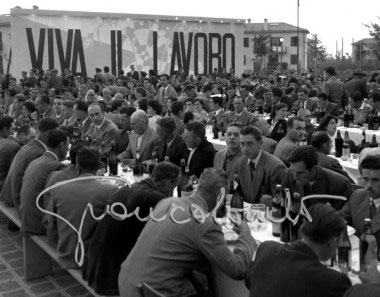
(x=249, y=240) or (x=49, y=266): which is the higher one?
(x=249, y=240)

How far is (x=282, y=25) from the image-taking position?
7731cm

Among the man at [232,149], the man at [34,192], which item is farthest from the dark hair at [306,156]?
the man at [34,192]

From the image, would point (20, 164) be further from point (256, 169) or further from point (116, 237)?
point (256, 169)

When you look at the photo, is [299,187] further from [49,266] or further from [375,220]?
[49,266]

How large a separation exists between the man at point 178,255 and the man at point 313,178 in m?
1.31

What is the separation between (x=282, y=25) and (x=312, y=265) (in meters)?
78.3

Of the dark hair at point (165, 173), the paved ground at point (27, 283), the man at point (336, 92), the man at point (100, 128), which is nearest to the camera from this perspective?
the dark hair at point (165, 173)

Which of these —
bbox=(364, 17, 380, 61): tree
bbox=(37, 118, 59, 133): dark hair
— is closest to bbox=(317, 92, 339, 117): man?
bbox=(37, 118, 59, 133): dark hair

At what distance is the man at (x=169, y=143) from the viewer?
7098mm

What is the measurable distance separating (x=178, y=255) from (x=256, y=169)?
2.39m

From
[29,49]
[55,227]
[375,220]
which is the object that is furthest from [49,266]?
[29,49]

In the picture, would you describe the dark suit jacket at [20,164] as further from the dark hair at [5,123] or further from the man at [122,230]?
the man at [122,230]

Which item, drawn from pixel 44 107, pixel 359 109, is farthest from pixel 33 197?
pixel 359 109

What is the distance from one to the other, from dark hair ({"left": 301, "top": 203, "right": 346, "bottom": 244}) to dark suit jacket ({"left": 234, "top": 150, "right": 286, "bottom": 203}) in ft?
8.72
